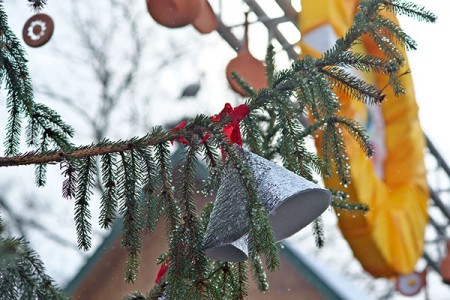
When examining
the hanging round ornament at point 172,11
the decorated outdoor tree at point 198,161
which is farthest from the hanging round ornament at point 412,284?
the decorated outdoor tree at point 198,161

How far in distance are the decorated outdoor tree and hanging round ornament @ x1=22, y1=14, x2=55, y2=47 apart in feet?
13.6

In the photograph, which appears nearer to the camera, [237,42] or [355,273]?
[237,42]

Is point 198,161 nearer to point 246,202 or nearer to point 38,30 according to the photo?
point 246,202

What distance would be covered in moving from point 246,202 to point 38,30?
4778mm

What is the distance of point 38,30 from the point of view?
5984 mm

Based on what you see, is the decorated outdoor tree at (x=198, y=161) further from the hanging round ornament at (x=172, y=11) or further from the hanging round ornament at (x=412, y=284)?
the hanging round ornament at (x=412, y=284)

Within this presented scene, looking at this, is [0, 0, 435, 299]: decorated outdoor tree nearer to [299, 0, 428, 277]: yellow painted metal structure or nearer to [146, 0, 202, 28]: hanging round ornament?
[299, 0, 428, 277]: yellow painted metal structure

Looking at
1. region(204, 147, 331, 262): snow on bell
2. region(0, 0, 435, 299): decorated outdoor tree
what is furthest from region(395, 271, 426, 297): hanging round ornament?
region(204, 147, 331, 262): snow on bell

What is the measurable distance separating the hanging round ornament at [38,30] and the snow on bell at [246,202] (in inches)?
176

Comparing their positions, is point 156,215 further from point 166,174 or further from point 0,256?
point 0,256

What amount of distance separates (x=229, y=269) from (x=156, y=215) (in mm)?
218

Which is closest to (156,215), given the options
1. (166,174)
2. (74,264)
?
(166,174)

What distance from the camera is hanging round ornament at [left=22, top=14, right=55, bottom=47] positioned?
19.2ft

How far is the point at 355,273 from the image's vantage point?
561 inches
